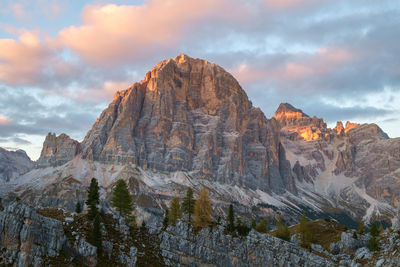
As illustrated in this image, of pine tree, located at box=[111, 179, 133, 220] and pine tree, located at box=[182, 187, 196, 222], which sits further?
pine tree, located at box=[182, 187, 196, 222]

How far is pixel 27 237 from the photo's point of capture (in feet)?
303

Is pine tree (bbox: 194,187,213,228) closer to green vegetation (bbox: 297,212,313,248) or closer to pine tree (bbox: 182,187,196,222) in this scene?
pine tree (bbox: 182,187,196,222)

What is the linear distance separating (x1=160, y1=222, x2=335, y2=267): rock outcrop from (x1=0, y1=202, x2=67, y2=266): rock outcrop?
1396 inches

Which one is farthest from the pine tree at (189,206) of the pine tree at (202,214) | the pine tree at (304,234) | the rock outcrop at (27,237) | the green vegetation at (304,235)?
the rock outcrop at (27,237)

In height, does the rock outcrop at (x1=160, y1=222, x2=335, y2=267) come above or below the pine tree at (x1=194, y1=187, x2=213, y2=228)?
below

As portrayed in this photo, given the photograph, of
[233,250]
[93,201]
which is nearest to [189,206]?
[233,250]

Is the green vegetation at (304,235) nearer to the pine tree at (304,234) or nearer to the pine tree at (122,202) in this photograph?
the pine tree at (304,234)

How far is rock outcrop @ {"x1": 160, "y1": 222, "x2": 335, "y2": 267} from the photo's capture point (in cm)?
12562

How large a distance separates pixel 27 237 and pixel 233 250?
61.0 m

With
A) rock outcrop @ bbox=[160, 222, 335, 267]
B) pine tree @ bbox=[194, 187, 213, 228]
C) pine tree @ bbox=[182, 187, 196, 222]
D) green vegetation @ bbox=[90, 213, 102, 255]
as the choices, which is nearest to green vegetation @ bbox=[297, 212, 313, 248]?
rock outcrop @ bbox=[160, 222, 335, 267]

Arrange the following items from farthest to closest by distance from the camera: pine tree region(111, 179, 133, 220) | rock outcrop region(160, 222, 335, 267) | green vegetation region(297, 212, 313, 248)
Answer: green vegetation region(297, 212, 313, 248) → rock outcrop region(160, 222, 335, 267) → pine tree region(111, 179, 133, 220)

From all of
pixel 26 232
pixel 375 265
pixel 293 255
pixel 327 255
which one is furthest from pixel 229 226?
pixel 26 232

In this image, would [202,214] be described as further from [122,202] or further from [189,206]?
[122,202]

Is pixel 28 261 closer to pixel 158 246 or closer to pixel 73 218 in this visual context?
pixel 73 218
